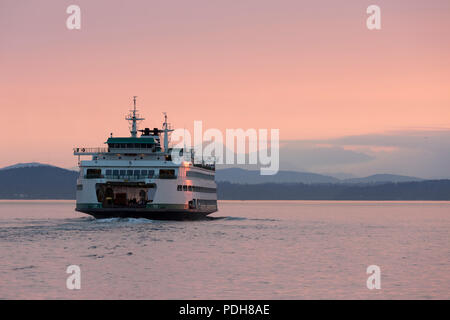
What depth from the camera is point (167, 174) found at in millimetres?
70188

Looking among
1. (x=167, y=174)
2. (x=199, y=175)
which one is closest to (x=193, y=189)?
(x=199, y=175)

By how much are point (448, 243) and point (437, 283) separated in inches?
1068

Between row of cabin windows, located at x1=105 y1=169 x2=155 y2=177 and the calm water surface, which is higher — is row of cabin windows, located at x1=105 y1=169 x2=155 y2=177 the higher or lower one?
the higher one

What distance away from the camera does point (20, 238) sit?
55.7m

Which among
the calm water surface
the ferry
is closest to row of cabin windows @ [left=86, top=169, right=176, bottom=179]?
the ferry

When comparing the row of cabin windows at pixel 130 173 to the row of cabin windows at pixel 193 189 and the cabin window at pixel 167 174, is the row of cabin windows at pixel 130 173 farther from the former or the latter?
the row of cabin windows at pixel 193 189

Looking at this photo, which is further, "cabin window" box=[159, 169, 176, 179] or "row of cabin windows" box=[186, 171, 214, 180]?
"row of cabin windows" box=[186, 171, 214, 180]

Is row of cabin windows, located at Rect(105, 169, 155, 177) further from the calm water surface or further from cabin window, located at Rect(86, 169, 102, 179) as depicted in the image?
the calm water surface

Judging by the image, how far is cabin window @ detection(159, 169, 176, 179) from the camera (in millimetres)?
69875

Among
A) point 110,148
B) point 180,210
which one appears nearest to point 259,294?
point 180,210

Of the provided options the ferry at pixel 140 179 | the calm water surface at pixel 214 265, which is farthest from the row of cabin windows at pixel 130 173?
the calm water surface at pixel 214 265

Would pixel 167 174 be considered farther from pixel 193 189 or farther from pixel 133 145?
pixel 133 145
